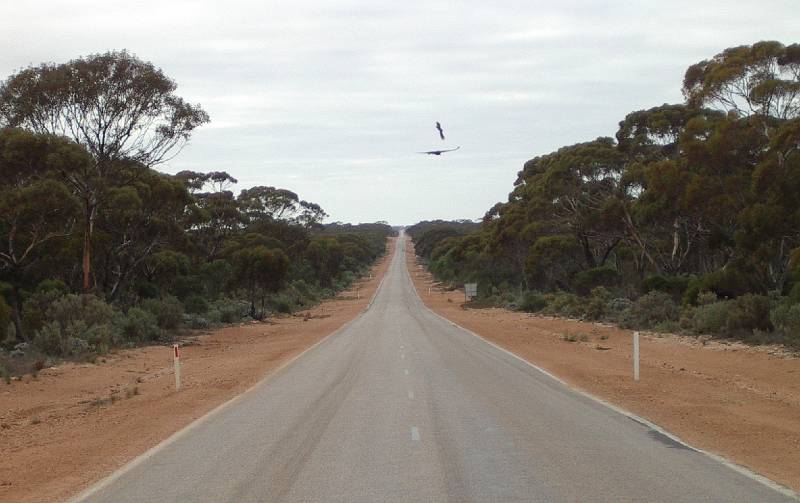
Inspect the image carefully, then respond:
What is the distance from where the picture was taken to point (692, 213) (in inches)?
1449

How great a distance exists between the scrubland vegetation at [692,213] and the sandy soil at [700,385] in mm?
1892

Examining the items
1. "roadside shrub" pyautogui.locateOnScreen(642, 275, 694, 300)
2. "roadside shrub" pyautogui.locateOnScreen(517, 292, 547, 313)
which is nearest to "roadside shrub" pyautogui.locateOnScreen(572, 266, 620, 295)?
"roadside shrub" pyautogui.locateOnScreen(517, 292, 547, 313)

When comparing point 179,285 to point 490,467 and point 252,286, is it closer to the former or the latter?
point 252,286

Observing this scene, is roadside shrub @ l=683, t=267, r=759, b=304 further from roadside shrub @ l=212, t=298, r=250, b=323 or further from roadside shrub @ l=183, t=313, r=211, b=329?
roadside shrub @ l=212, t=298, r=250, b=323

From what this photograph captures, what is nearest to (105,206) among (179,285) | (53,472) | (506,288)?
(179,285)

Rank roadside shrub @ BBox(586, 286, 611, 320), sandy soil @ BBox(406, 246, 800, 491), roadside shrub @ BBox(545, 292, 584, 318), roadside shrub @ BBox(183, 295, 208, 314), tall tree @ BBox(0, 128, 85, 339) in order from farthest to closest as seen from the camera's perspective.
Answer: roadside shrub @ BBox(183, 295, 208, 314) → roadside shrub @ BBox(545, 292, 584, 318) → roadside shrub @ BBox(586, 286, 611, 320) → tall tree @ BBox(0, 128, 85, 339) → sandy soil @ BBox(406, 246, 800, 491)

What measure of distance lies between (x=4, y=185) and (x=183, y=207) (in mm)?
12530

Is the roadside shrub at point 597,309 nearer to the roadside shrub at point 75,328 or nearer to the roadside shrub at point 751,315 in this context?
the roadside shrub at point 751,315

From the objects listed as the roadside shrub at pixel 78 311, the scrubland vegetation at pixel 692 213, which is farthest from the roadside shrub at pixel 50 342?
the scrubland vegetation at pixel 692 213

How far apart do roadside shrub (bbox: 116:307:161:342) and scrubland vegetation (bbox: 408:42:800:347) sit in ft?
70.2

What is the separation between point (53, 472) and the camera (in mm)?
10422

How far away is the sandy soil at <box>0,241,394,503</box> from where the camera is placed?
34.4ft

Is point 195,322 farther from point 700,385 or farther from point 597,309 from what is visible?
point 700,385

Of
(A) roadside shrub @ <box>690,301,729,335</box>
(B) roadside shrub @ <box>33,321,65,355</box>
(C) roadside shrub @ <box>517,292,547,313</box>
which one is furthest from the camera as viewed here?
(C) roadside shrub @ <box>517,292,547,313</box>
